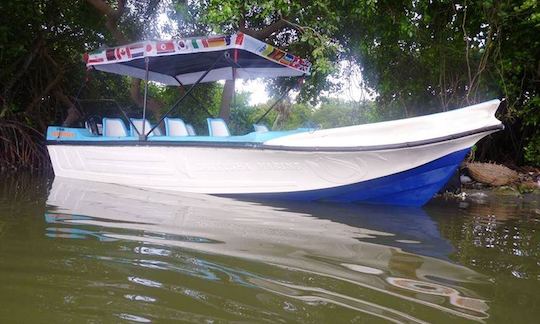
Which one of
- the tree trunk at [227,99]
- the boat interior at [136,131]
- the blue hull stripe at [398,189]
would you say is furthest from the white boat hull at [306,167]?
the tree trunk at [227,99]

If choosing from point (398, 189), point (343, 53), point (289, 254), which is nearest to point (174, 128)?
point (398, 189)

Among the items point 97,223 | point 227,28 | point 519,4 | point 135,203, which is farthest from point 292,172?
point 519,4

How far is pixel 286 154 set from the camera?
4.63 m

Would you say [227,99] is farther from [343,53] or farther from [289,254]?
[289,254]

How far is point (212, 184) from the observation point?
5.16 metres

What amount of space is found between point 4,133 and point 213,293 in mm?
7911

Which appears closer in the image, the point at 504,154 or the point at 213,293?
the point at 213,293

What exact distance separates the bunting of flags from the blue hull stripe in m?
1.70

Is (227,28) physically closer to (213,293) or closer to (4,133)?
(4,133)

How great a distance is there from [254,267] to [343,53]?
801 centimetres

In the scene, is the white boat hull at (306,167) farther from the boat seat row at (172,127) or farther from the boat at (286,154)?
the boat seat row at (172,127)

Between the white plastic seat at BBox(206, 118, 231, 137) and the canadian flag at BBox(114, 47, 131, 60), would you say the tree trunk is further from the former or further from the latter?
the canadian flag at BBox(114, 47, 131, 60)

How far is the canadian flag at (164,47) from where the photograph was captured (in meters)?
5.29

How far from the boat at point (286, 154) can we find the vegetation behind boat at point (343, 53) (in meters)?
1.23
